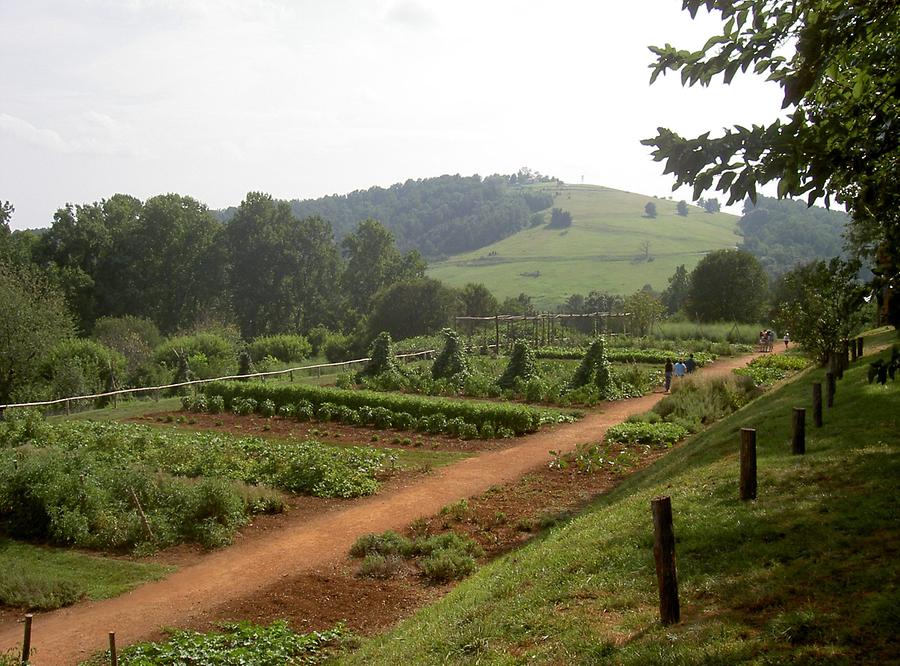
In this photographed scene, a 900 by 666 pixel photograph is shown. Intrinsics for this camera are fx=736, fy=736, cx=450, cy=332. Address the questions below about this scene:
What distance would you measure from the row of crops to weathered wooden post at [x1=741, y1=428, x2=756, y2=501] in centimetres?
821

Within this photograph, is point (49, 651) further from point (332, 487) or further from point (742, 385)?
point (742, 385)

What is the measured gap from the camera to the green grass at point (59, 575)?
988 cm

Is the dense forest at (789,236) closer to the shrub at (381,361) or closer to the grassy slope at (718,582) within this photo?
the shrub at (381,361)

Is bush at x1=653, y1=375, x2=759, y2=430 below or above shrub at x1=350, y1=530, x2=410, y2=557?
above

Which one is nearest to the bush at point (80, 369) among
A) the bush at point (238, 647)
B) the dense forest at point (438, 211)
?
the bush at point (238, 647)

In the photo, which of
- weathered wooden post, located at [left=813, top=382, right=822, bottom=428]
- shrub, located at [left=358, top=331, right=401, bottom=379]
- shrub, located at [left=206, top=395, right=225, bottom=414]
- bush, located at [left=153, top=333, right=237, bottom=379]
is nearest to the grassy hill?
bush, located at [left=153, top=333, right=237, bottom=379]

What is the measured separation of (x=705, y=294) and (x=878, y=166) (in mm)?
49743

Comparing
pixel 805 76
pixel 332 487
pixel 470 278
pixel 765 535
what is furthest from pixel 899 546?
pixel 470 278

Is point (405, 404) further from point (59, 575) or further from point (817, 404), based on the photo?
point (817, 404)

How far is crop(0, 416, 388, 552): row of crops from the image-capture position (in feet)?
40.1

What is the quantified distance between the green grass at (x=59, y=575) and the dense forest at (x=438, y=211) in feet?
382

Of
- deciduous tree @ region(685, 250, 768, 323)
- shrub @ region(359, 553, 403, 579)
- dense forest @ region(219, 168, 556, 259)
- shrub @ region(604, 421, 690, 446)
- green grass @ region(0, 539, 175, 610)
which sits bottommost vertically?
green grass @ region(0, 539, 175, 610)

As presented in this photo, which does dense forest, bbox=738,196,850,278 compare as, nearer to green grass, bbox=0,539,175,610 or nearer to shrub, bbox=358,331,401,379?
shrub, bbox=358,331,401,379

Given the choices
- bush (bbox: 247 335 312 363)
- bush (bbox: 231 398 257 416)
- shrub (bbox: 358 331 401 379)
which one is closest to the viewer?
bush (bbox: 231 398 257 416)
